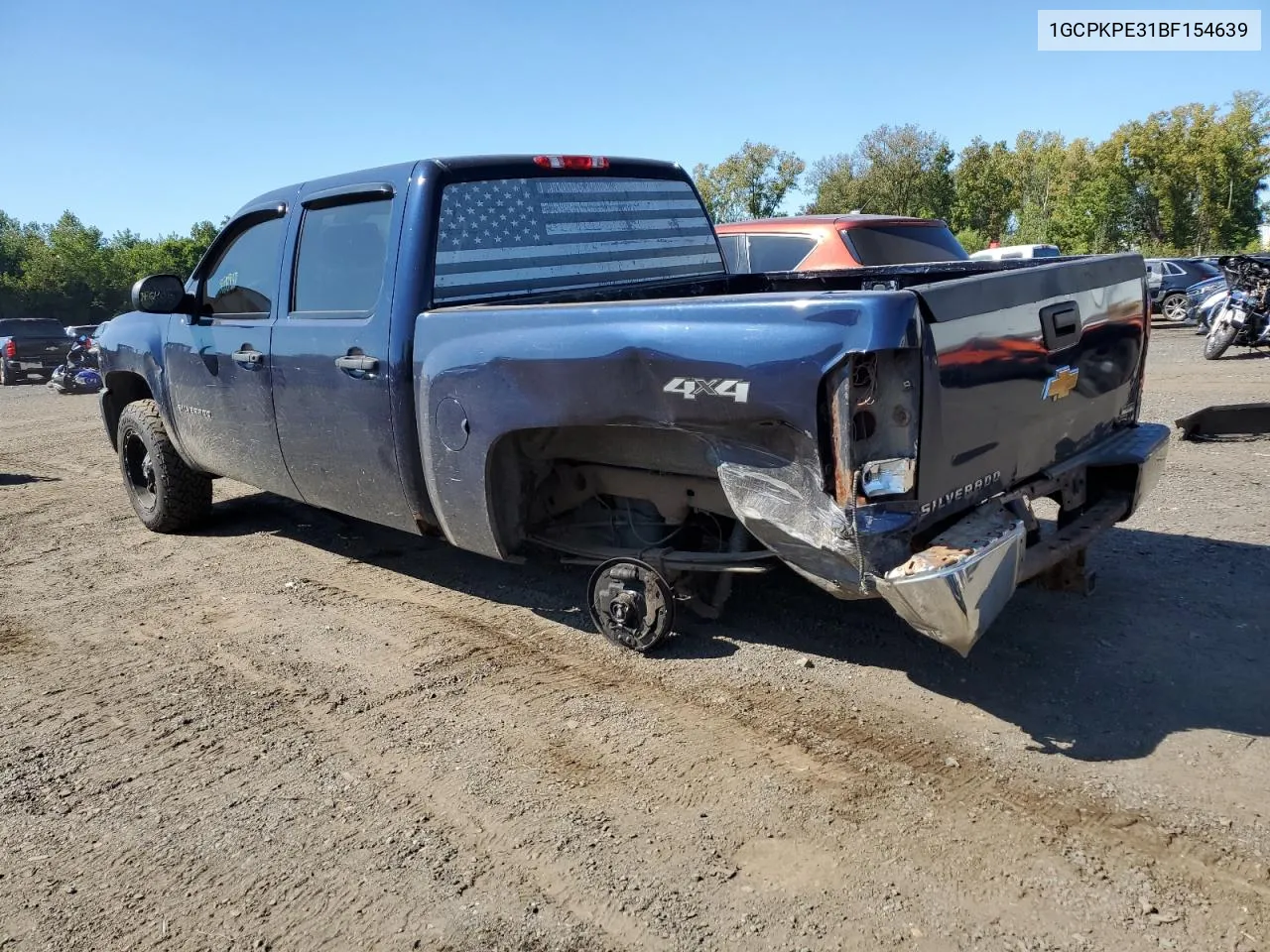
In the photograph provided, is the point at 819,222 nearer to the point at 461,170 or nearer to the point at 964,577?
the point at 461,170

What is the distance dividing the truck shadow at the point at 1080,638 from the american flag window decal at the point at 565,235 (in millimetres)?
1548

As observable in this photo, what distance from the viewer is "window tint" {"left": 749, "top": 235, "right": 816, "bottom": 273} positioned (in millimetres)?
8273

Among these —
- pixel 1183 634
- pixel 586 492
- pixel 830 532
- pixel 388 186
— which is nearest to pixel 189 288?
pixel 388 186

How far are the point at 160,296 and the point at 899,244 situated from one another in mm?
5865

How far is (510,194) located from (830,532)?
7.82ft

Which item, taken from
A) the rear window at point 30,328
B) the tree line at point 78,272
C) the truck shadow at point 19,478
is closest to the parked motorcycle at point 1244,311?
the truck shadow at point 19,478

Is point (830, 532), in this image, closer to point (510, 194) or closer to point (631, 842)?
point (631, 842)

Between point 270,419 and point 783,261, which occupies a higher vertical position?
point 783,261

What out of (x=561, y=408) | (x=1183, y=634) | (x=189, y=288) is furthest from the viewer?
(x=189, y=288)

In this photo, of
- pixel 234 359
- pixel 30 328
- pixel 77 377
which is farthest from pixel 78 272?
pixel 234 359

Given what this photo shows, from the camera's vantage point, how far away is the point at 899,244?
27.6 feet

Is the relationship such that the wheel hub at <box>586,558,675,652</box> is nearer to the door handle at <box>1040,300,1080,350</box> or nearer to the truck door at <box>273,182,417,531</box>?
the truck door at <box>273,182,417,531</box>

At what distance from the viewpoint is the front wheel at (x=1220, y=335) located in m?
13.4

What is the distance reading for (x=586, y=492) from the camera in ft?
13.6
